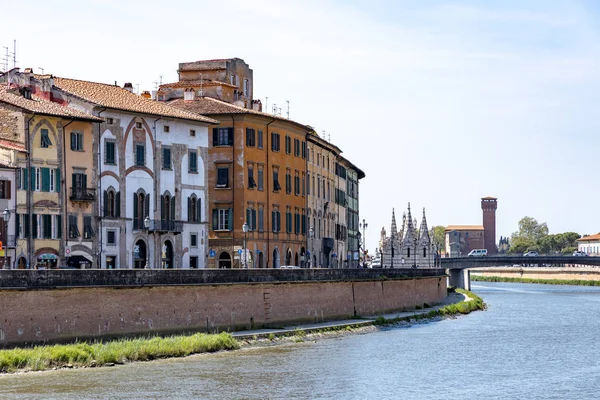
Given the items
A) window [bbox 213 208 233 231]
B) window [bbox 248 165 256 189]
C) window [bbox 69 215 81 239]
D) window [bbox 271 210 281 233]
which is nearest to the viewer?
window [bbox 69 215 81 239]

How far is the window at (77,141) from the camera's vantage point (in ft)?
196

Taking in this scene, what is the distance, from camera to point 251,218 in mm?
74438

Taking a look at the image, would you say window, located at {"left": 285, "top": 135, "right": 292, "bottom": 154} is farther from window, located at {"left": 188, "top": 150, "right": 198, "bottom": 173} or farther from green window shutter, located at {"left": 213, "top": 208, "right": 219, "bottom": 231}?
window, located at {"left": 188, "top": 150, "right": 198, "bottom": 173}

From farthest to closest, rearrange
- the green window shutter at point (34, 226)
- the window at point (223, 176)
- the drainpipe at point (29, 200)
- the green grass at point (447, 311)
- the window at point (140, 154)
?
1. the window at point (223, 176)
2. the green grass at point (447, 311)
3. the window at point (140, 154)
4. the green window shutter at point (34, 226)
5. the drainpipe at point (29, 200)

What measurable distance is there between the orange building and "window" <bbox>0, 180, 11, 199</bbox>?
61.5 ft

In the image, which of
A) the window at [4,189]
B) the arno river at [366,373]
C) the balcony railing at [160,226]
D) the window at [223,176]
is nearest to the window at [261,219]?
the window at [223,176]

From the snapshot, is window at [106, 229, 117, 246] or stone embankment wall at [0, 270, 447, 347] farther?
window at [106, 229, 117, 246]

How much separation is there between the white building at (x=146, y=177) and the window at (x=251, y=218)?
502 cm

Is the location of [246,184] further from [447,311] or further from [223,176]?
[447,311]

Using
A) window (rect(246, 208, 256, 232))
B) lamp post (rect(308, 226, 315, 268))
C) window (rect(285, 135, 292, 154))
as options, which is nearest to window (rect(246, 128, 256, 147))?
window (rect(246, 208, 256, 232))

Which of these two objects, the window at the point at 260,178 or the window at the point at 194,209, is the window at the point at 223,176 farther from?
the window at the point at 194,209

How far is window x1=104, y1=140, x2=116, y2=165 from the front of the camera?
203ft

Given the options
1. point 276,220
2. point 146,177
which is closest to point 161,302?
point 146,177

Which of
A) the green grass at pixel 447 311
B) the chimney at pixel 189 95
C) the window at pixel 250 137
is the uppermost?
the chimney at pixel 189 95
